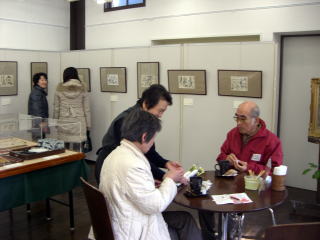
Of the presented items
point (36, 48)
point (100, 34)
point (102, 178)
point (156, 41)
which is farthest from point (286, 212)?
point (36, 48)

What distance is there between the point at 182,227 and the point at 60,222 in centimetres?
194

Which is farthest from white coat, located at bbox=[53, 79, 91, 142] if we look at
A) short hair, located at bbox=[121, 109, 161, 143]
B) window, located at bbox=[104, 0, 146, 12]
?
short hair, located at bbox=[121, 109, 161, 143]

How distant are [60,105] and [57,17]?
7.38 ft

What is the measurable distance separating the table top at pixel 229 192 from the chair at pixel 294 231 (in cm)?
53

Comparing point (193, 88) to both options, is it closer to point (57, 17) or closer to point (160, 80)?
point (160, 80)

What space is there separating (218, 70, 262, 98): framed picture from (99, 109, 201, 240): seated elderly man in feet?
9.25

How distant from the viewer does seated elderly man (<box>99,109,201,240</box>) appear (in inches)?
73.5

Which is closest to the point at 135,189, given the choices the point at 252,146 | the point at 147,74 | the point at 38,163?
the point at 252,146

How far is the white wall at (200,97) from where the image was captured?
453 centimetres

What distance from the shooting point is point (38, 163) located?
10.7 feet

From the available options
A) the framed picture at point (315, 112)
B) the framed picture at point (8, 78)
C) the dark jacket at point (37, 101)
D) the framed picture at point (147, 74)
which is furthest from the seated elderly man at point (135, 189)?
the framed picture at point (8, 78)

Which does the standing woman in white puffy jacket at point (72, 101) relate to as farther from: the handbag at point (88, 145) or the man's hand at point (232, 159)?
the man's hand at point (232, 159)

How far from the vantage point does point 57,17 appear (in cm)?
705

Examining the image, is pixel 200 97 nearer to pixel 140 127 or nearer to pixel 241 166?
pixel 241 166
